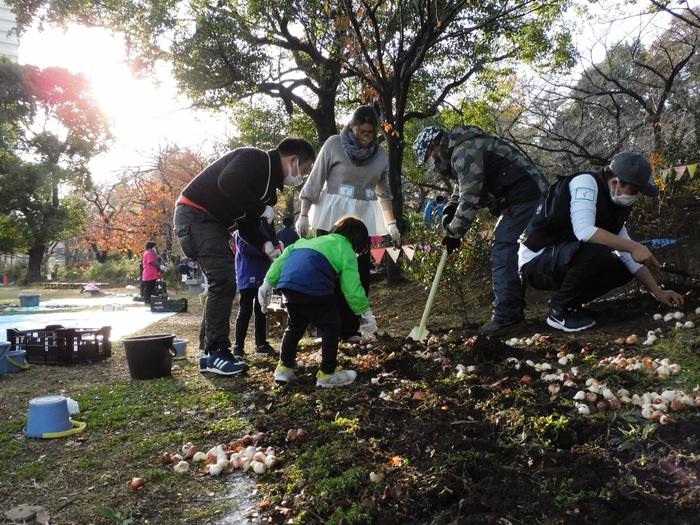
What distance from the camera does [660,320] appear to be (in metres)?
3.77

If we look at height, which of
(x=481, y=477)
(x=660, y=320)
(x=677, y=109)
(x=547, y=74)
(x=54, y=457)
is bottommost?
(x=54, y=457)

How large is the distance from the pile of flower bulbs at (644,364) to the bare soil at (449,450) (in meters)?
0.05

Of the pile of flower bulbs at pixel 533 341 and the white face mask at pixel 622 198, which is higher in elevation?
the white face mask at pixel 622 198

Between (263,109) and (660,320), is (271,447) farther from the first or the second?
(263,109)

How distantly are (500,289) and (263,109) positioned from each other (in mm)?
11235

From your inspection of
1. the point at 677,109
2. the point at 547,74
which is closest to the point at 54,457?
the point at 547,74

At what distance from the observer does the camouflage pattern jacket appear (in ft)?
13.2

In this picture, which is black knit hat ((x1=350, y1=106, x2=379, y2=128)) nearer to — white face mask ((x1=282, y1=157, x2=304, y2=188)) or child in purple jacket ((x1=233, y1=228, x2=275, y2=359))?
white face mask ((x1=282, y1=157, x2=304, y2=188))

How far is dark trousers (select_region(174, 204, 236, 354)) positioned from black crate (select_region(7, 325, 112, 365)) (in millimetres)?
1812

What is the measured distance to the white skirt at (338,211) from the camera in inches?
179

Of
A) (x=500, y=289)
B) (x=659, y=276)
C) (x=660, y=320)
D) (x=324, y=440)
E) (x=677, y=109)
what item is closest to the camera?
(x=324, y=440)

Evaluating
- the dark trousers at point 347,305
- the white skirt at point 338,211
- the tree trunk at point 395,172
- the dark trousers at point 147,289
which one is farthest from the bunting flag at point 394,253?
the dark trousers at point 147,289

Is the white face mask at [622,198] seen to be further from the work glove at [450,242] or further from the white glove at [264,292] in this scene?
the white glove at [264,292]

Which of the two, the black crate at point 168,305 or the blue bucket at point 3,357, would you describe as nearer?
the blue bucket at point 3,357
